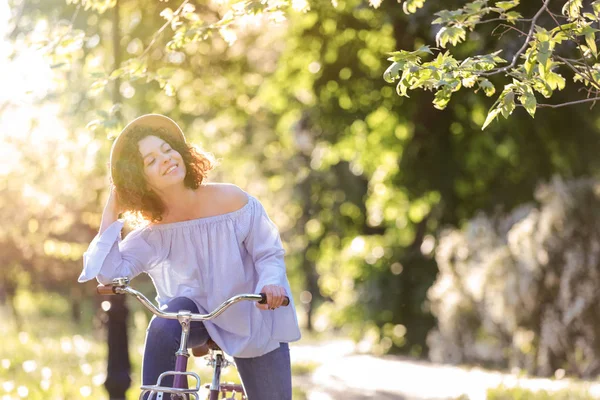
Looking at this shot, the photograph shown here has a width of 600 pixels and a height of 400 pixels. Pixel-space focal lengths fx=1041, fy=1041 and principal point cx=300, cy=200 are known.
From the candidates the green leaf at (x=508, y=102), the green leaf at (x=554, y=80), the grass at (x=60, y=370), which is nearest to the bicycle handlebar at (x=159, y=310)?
the grass at (x=60, y=370)

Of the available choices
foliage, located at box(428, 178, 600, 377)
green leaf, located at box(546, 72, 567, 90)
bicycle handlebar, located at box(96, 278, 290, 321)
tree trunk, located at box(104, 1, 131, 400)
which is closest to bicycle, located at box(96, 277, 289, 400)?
bicycle handlebar, located at box(96, 278, 290, 321)

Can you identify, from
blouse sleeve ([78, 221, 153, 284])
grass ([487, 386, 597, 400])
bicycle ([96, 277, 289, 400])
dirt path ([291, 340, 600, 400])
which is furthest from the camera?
dirt path ([291, 340, 600, 400])

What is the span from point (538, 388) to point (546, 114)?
4.40 m

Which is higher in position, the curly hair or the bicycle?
the curly hair

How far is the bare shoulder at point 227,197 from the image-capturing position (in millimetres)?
4262

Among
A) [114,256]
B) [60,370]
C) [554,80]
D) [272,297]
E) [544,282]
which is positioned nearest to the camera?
[272,297]

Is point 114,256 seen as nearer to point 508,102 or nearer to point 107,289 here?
point 107,289

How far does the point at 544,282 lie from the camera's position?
43.1 ft

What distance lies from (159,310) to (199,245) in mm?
507

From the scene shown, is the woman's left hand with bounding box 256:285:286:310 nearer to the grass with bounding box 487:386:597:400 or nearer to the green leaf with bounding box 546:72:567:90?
the green leaf with bounding box 546:72:567:90

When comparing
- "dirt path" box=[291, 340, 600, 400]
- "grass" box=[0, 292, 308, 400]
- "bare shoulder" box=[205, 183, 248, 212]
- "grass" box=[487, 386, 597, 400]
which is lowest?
"dirt path" box=[291, 340, 600, 400]

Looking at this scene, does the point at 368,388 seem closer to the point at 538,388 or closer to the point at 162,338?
the point at 538,388

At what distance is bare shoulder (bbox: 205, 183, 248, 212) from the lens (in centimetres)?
426

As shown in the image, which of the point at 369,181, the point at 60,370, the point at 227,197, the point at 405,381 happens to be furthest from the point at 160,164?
the point at 369,181
